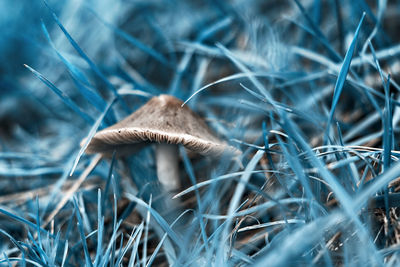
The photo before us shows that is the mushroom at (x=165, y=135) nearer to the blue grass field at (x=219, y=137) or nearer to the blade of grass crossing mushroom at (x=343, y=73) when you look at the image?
the blue grass field at (x=219, y=137)

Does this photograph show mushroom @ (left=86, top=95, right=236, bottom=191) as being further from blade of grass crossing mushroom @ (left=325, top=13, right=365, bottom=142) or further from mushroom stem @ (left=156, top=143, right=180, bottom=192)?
blade of grass crossing mushroom @ (left=325, top=13, right=365, bottom=142)

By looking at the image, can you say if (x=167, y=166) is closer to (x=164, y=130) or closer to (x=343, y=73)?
(x=164, y=130)

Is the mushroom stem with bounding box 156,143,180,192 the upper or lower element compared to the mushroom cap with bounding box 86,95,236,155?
lower

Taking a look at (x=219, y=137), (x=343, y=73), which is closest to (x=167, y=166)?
(x=219, y=137)

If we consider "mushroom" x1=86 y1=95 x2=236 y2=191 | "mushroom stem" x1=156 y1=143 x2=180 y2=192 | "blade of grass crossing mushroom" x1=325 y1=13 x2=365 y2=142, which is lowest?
"mushroom stem" x1=156 y1=143 x2=180 y2=192

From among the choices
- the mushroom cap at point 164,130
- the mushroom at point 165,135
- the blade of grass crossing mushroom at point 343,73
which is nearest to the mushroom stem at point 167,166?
the mushroom at point 165,135

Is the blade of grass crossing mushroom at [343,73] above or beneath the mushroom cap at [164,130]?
above

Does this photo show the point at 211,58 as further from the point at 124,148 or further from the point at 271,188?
the point at 271,188

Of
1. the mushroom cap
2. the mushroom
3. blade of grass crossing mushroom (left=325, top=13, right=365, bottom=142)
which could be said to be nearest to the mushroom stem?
the mushroom
